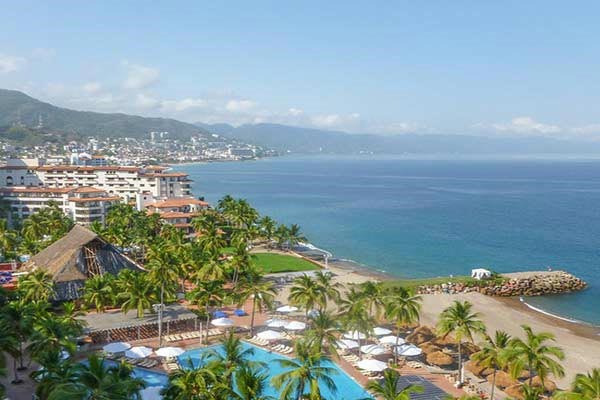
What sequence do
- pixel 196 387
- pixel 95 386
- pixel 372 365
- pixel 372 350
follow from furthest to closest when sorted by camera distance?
pixel 372 350 < pixel 372 365 < pixel 196 387 < pixel 95 386

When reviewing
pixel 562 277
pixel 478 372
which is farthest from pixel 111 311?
pixel 562 277

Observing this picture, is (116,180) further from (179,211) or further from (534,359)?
(534,359)

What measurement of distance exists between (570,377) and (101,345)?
127 feet

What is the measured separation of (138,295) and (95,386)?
22694 mm

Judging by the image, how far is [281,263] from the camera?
75.8 m

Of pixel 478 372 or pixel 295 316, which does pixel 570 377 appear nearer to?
pixel 478 372

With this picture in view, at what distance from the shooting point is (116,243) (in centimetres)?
7031

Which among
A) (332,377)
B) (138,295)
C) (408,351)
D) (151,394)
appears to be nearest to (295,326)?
(332,377)

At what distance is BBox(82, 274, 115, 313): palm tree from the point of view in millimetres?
45312

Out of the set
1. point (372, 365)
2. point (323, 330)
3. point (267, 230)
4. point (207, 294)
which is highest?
point (323, 330)

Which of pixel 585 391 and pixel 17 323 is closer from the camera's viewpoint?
pixel 585 391

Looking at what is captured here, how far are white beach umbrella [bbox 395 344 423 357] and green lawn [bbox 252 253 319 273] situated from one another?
104ft

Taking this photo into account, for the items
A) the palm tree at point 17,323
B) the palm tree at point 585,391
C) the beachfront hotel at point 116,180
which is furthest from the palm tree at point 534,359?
the beachfront hotel at point 116,180

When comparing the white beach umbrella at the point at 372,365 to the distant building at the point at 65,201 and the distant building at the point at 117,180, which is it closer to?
the distant building at the point at 65,201
